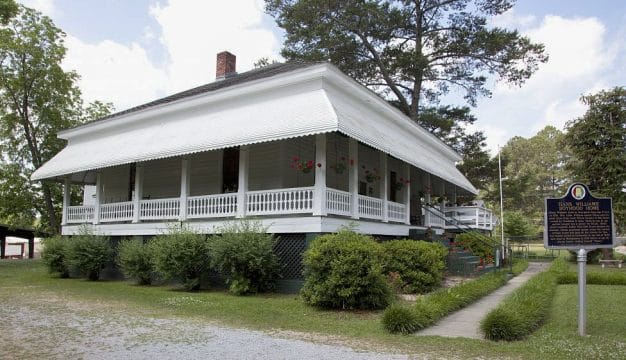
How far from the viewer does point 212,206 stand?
1568 cm

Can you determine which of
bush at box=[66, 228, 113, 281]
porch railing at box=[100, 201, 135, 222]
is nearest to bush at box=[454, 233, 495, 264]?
porch railing at box=[100, 201, 135, 222]

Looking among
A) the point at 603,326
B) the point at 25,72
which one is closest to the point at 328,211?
the point at 603,326

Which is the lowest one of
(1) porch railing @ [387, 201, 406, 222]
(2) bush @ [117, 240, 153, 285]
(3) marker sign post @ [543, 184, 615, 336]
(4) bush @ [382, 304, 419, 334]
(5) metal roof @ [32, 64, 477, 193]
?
(4) bush @ [382, 304, 419, 334]

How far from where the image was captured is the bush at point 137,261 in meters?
16.2

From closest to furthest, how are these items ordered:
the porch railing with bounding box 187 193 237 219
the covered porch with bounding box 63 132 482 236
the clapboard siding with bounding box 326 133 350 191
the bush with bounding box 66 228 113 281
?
the covered porch with bounding box 63 132 482 236 < the porch railing with bounding box 187 193 237 219 < the bush with bounding box 66 228 113 281 < the clapboard siding with bounding box 326 133 350 191

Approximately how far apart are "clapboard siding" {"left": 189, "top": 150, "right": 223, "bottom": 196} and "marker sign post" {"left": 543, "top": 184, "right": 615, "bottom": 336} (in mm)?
11904

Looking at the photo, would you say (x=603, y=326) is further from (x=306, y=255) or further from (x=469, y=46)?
(x=469, y=46)

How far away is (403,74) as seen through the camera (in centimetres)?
3334

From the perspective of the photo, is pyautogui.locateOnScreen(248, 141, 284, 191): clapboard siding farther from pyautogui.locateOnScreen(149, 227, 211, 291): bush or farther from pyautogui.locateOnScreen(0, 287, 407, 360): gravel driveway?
pyautogui.locateOnScreen(0, 287, 407, 360): gravel driveway

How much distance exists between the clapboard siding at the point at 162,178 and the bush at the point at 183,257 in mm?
5591

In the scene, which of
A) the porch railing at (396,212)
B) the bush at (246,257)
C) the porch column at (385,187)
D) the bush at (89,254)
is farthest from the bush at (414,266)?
the bush at (89,254)

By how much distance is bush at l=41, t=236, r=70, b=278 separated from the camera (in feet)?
63.2

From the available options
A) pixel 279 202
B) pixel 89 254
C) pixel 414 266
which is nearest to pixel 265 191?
pixel 279 202

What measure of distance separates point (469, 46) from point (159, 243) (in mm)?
23779
